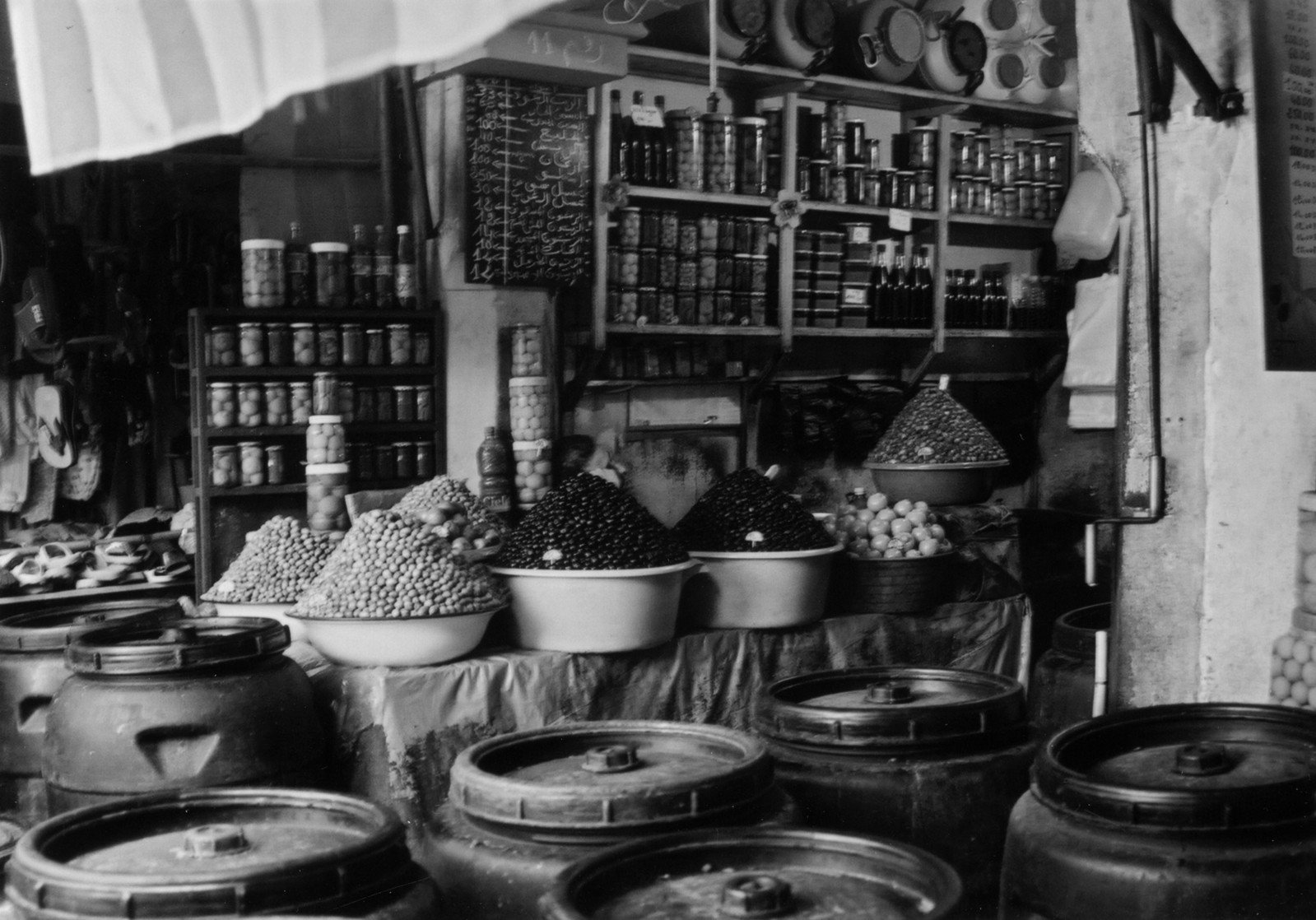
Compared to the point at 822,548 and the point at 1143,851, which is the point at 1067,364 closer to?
the point at 822,548

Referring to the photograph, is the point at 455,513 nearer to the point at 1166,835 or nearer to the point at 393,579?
the point at 393,579

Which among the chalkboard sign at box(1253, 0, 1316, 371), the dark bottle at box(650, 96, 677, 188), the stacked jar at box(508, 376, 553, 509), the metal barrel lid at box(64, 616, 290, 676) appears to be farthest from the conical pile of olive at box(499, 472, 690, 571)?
the dark bottle at box(650, 96, 677, 188)

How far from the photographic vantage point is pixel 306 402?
4195 millimetres

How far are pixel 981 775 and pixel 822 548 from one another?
5.22ft

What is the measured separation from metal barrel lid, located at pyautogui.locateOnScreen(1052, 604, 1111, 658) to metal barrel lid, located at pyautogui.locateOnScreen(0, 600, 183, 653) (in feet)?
7.04

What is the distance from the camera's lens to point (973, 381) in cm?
635

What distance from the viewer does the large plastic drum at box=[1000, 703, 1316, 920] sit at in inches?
56.8

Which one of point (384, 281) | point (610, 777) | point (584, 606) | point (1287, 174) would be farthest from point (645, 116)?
point (610, 777)

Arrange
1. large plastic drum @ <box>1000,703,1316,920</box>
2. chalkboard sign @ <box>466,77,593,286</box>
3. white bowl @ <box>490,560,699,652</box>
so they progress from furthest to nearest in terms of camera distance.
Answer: chalkboard sign @ <box>466,77,593,286</box> < white bowl @ <box>490,560,699,652</box> < large plastic drum @ <box>1000,703,1316,920</box>

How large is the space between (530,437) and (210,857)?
9.56 feet

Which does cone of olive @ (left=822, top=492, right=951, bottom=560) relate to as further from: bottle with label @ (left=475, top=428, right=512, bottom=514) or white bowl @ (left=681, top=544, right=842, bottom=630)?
bottle with label @ (left=475, top=428, right=512, bottom=514)

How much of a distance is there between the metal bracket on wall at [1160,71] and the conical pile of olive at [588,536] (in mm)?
1476

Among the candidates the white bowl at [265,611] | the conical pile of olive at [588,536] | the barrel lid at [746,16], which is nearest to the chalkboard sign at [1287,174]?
the conical pile of olive at [588,536]

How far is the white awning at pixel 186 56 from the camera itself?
150 centimetres
